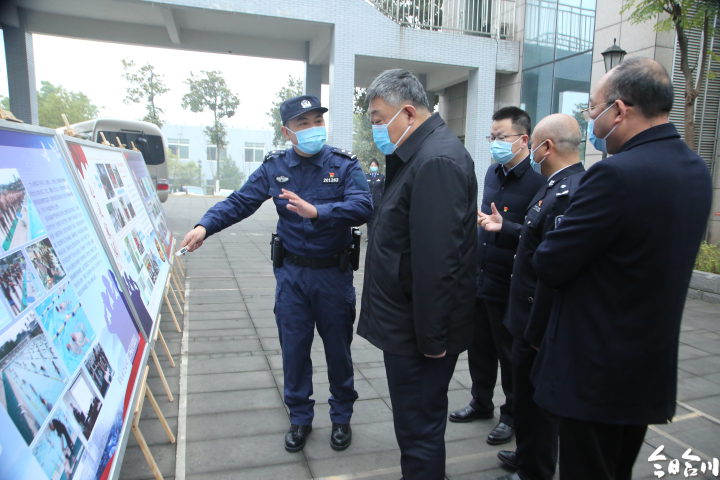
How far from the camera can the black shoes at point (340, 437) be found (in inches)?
103

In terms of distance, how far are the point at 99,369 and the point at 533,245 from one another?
186cm

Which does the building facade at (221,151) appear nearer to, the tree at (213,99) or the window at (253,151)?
the window at (253,151)

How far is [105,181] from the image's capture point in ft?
9.98

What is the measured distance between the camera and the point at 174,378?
3.48m

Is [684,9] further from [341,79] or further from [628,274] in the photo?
[341,79]

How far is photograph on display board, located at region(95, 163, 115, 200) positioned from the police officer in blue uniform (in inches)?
28.2

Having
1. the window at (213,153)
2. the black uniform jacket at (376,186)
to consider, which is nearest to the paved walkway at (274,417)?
the black uniform jacket at (376,186)

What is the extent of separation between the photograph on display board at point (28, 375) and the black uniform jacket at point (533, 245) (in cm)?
172

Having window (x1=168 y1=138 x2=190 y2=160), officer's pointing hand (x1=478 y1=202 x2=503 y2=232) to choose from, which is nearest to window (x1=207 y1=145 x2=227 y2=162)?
window (x1=168 y1=138 x2=190 y2=160)

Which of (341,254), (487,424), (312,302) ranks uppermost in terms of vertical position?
(341,254)

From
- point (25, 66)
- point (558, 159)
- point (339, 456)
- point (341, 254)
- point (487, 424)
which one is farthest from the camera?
point (25, 66)

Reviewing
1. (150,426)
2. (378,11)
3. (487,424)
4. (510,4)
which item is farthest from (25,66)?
(487,424)

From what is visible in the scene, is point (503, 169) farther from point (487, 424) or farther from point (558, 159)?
point (487, 424)

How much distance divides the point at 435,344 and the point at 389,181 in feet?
2.43
